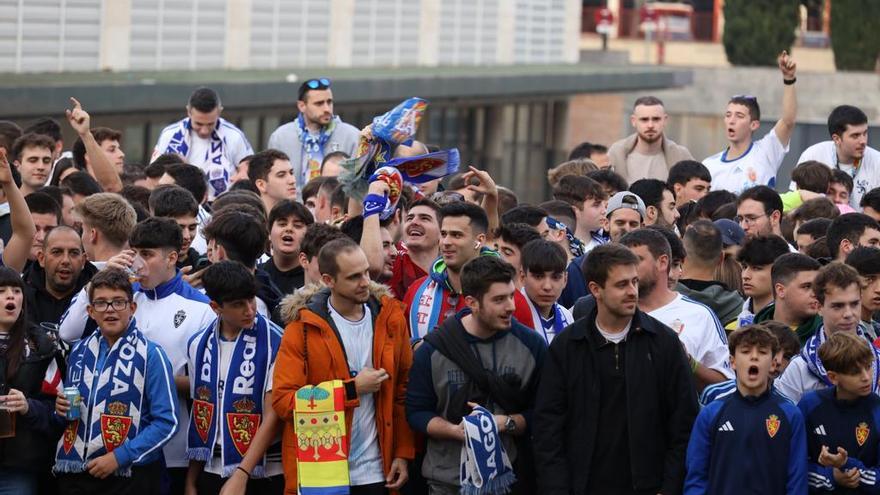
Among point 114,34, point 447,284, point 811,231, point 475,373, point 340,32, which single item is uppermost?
point 340,32

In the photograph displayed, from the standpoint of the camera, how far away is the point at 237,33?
987 inches

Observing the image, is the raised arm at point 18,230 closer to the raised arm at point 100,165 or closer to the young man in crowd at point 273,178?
the raised arm at point 100,165

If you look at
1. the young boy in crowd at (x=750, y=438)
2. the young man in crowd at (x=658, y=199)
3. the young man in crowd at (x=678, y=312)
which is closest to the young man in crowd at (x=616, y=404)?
the young boy in crowd at (x=750, y=438)

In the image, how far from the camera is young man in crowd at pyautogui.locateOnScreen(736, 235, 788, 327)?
375 inches

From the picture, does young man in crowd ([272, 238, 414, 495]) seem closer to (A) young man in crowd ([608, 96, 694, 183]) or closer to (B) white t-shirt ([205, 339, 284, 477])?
(B) white t-shirt ([205, 339, 284, 477])

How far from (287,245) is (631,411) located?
8.92ft

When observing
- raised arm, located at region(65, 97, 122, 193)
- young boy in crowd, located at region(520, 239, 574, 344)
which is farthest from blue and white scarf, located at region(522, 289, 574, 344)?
raised arm, located at region(65, 97, 122, 193)

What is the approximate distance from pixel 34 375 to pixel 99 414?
0.41m

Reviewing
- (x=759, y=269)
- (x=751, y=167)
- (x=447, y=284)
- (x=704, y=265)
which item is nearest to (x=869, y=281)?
(x=759, y=269)

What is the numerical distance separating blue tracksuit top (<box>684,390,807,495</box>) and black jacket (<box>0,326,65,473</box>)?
3233 millimetres

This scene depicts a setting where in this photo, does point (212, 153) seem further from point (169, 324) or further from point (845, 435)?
point (845, 435)

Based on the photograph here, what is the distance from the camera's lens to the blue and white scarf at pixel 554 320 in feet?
28.8

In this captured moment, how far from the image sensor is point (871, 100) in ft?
131

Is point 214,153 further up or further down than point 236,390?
further up
